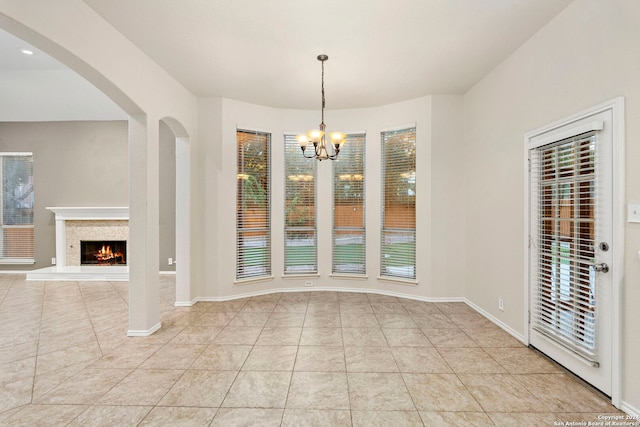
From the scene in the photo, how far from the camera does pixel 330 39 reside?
311 cm

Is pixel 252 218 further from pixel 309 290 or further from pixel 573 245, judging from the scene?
pixel 573 245

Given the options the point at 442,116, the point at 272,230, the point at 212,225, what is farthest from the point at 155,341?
the point at 442,116

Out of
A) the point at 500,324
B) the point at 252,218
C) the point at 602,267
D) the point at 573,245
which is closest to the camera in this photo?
the point at 602,267

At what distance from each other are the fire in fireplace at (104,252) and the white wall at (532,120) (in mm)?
6962

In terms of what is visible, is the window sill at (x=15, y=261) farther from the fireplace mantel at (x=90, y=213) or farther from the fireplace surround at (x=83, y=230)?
the fireplace mantel at (x=90, y=213)

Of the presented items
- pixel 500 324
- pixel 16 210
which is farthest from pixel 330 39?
pixel 16 210

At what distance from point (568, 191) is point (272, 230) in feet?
12.7

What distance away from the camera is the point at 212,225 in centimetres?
471

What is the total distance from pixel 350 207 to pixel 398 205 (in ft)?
2.63

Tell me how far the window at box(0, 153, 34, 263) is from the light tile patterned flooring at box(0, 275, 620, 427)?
3.33 m

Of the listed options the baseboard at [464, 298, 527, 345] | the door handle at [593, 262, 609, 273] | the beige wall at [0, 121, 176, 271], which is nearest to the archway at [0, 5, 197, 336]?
the beige wall at [0, 121, 176, 271]

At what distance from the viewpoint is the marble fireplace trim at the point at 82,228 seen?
261 inches

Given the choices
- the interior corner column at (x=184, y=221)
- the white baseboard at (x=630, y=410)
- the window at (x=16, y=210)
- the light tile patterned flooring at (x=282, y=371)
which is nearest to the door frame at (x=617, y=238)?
the white baseboard at (x=630, y=410)

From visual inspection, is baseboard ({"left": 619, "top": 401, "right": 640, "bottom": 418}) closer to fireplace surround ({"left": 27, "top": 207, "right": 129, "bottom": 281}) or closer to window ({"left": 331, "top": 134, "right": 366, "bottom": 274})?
window ({"left": 331, "top": 134, "right": 366, "bottom": 274})
